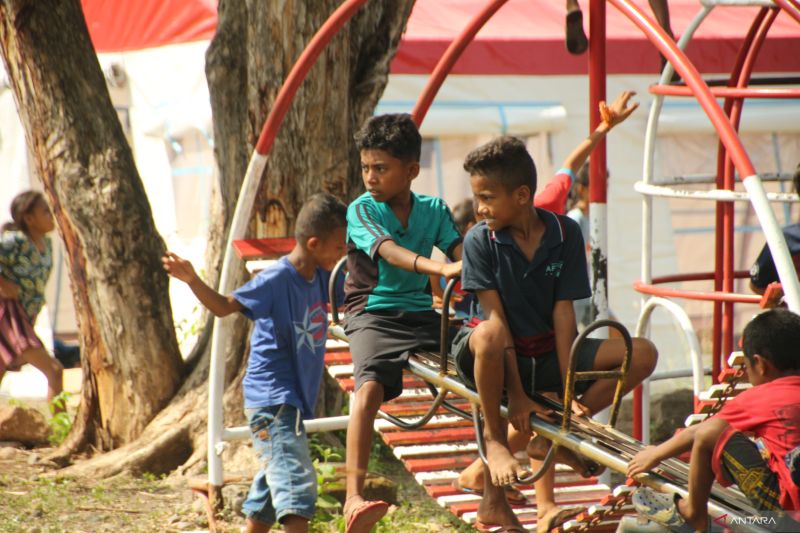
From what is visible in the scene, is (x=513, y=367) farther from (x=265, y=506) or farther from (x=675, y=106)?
(x=675, y=106)

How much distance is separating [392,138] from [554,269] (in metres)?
Answer: 0.89

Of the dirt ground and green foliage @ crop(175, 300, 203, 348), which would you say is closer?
the dirt ground

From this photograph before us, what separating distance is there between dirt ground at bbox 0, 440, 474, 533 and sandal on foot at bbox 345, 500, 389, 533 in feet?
4.96

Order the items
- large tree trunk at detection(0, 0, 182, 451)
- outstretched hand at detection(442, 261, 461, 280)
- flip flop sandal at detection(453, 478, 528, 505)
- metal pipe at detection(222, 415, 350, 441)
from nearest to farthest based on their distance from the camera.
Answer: outstretched hand at detection(442, 261, 461, 280) < flip flop sandal at detection(453, 478, 528, 505) < metal pipe at detection(222, 415, 350, 441) < large tree trunk at detection(0, 0, 182, 451)

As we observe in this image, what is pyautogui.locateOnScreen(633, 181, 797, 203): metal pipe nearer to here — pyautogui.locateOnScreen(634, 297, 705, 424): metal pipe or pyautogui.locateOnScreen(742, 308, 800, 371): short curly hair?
pyautogui.locateOnScreen(634, 297, 705, 424): metal pipe

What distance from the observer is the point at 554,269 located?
13.0 feet

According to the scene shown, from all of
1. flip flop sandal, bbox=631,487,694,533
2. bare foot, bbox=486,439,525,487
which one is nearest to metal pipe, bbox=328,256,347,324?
bare foot, bbox=486,439,525,487

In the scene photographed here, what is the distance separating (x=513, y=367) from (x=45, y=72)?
3.93 metres

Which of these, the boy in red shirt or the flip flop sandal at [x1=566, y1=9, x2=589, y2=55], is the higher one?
the flip flop sandal at [x1=566, y1=9, x2=589, y2=55]

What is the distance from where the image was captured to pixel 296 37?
6148 millimetres

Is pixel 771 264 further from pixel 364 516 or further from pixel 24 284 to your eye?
pixel 24 284

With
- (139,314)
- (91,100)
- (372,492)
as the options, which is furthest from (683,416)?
(91,100)

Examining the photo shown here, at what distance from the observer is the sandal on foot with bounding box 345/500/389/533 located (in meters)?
4.09

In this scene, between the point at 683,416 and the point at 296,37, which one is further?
the point at 683,416
